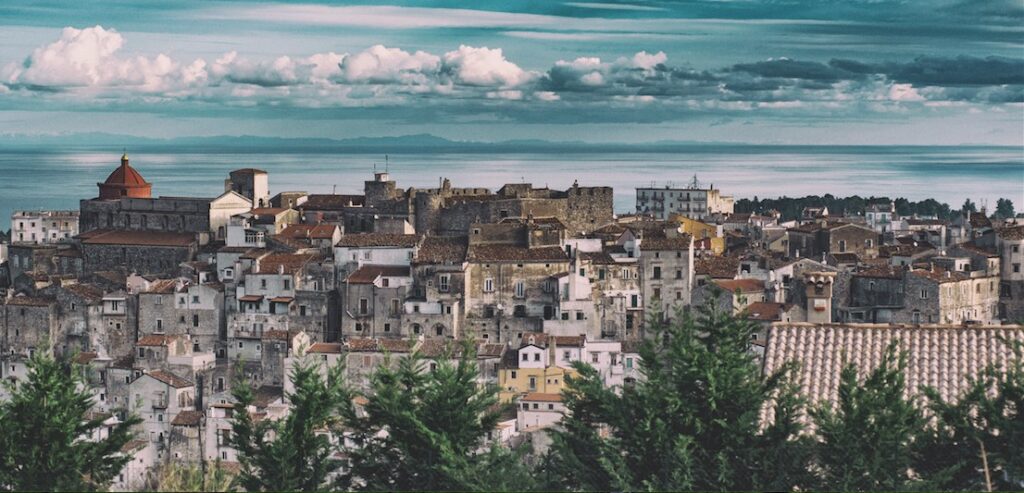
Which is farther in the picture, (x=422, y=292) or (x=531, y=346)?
(x=422, y=292)

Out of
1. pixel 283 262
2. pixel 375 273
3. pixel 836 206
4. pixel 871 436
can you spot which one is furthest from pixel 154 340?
pixel 836 206

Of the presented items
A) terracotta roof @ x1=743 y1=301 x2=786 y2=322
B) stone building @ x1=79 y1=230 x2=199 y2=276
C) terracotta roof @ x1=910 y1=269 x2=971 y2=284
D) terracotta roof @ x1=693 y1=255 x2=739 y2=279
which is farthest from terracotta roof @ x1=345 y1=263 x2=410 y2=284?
terracotta roof @ x1=910 y1=269 x2=971 y2=284

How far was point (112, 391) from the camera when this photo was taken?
4409 centimetres

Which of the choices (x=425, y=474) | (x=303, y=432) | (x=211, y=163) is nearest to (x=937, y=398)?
(x=425, y=474)

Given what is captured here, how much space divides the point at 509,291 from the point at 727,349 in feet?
96.6

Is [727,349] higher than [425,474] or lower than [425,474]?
higher

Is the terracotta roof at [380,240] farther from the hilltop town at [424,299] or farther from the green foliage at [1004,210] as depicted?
the green foliage at [1004,210]

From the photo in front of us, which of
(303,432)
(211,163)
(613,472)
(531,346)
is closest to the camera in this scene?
(613,472)

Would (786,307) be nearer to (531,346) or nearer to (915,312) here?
(915,312)

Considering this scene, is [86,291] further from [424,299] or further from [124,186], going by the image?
[124,186]

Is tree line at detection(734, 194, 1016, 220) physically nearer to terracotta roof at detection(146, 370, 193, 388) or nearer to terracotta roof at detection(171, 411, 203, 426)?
terracotta roof at detection(146, 370, 193, 388)

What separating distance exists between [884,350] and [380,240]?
104 ft

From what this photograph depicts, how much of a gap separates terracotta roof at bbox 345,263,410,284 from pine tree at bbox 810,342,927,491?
30.6m

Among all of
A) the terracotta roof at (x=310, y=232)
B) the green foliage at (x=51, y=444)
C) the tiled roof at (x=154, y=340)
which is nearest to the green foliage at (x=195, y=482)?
the green foliage at (x=51, y=444)
